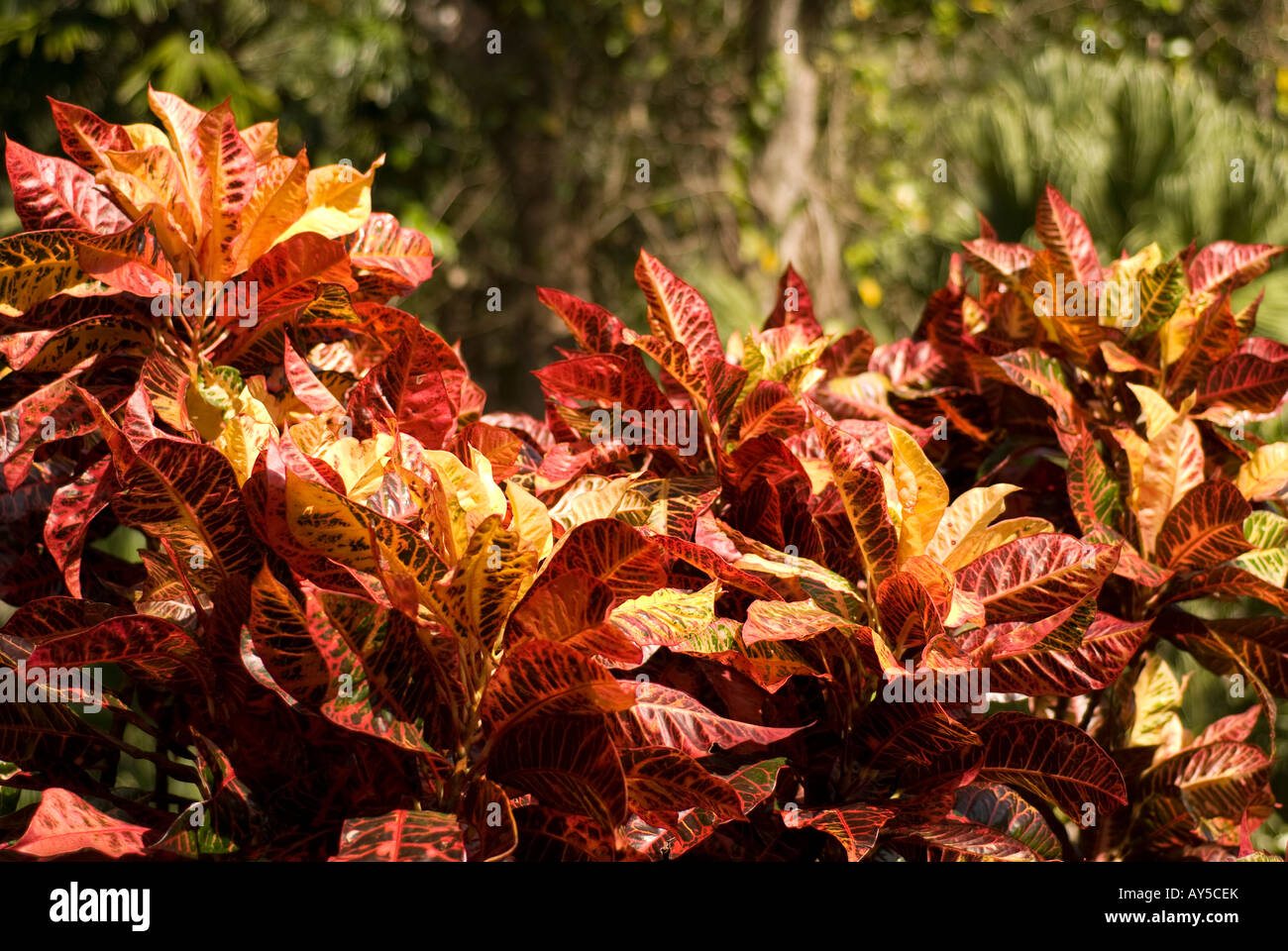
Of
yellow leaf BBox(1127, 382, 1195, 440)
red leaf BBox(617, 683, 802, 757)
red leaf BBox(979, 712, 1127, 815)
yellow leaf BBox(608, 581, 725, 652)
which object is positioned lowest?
red leaf BBox(979, 712, 1127, 815)

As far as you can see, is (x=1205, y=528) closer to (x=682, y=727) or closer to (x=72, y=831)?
(x=682, y=727)

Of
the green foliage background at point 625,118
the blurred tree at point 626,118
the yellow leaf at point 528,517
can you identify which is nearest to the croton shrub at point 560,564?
the yellow leaf at point 528,517

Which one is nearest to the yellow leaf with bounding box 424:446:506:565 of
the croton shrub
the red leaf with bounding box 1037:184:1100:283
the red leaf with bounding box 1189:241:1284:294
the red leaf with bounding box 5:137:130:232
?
the croton shrub

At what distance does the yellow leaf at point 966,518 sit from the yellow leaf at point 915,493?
2cm

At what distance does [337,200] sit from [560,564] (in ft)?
1.44

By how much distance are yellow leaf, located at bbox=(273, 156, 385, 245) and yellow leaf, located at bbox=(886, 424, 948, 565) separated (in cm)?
49

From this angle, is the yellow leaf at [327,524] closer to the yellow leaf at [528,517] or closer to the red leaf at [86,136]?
the yellow leaf at [528,517]

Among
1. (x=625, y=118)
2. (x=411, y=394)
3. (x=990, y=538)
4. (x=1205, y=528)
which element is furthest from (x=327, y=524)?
(x=625, y=118)

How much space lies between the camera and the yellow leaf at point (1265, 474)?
1.01 meters

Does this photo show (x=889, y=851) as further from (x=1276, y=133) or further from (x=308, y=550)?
(x=1276, y=133)

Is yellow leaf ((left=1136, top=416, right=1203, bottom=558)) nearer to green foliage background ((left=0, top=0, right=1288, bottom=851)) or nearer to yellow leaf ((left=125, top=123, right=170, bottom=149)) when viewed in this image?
yellow leaf ((left=125, top=123, right=170, bottom=149))

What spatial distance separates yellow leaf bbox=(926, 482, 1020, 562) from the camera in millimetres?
844
